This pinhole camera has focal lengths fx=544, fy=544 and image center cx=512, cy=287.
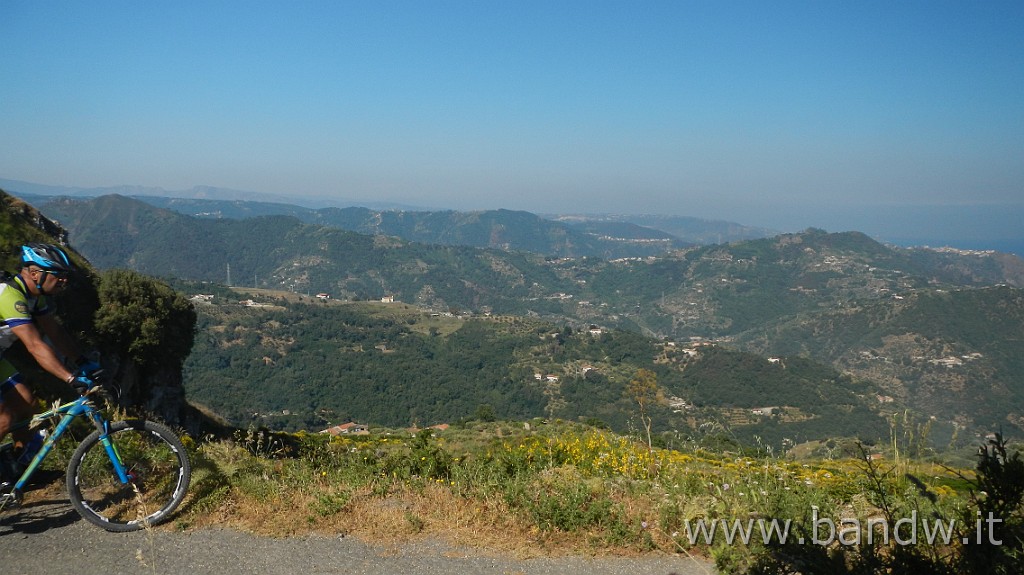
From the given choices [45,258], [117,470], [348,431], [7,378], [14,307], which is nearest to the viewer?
[14,307]

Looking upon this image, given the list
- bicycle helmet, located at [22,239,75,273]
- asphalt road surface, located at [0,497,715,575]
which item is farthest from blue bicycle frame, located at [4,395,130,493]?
bicycle helmet, located at [22,239,75,273]

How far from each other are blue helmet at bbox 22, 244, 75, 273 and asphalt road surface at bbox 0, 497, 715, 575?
2.19 metres

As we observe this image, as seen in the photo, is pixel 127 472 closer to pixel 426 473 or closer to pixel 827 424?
pixel 426 473

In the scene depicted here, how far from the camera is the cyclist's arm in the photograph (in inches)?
168

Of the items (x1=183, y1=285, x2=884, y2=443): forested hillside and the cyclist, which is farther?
(x1=183, y1=285, x2=884, y2=443): forested hillside

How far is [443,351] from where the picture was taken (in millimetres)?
128750

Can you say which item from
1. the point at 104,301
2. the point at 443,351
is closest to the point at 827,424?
the point at 443,351

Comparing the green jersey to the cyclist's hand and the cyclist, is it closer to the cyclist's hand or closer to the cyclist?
the cyclist

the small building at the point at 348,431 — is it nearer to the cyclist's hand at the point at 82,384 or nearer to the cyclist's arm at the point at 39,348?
the cyclist's hand at the point at 82,384

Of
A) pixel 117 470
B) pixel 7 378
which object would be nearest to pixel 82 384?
pixel 7 378

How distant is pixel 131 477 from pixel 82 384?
0.94 m

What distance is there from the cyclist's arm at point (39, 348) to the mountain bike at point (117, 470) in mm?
299

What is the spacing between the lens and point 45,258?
440cm

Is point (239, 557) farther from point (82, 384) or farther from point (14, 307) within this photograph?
point (14, 307)
